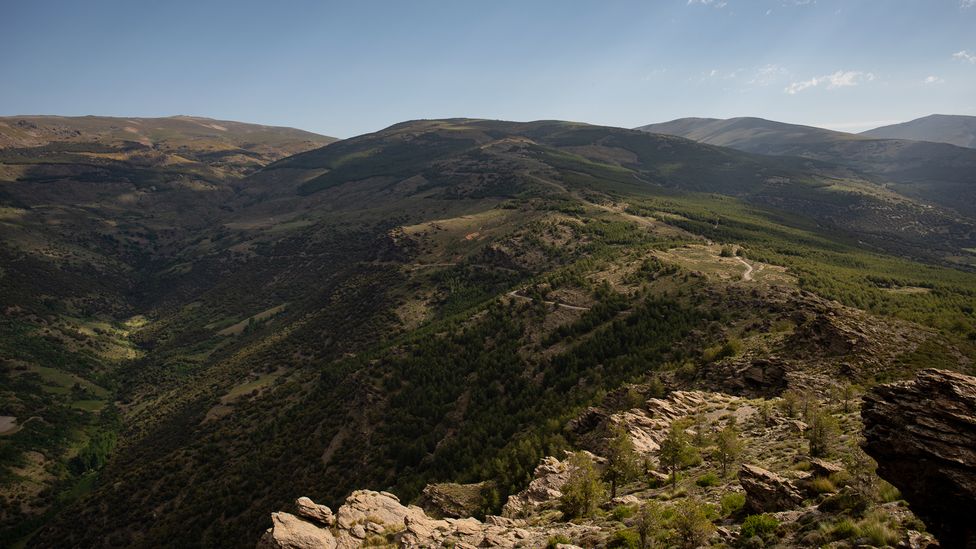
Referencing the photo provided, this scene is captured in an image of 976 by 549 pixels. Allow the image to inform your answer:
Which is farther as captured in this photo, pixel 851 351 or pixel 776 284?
pixel 776 284

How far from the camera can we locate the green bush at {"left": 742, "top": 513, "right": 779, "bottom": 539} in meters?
21.5

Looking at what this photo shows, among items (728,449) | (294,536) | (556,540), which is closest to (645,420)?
(728,449)

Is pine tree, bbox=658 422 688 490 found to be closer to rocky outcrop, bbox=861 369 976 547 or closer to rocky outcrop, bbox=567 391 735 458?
rocky outcrop, bbox=567 391 735 458

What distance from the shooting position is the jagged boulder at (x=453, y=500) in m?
43.8

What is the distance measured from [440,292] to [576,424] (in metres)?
108

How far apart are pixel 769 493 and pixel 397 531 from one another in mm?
25723

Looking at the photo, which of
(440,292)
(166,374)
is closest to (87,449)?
(166,374)

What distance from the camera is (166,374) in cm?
19062

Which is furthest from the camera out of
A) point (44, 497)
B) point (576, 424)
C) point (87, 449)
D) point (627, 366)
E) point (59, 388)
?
point (59, 388)

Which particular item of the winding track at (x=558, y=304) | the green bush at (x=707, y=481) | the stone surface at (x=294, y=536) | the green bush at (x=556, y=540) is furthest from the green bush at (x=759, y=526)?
the winding track at (x=558, y=304)

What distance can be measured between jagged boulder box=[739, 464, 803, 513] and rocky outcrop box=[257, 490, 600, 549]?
889cm

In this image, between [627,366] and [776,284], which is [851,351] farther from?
[776,284]

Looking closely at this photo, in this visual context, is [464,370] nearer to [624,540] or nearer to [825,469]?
[624,540]

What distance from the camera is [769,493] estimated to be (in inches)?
929
